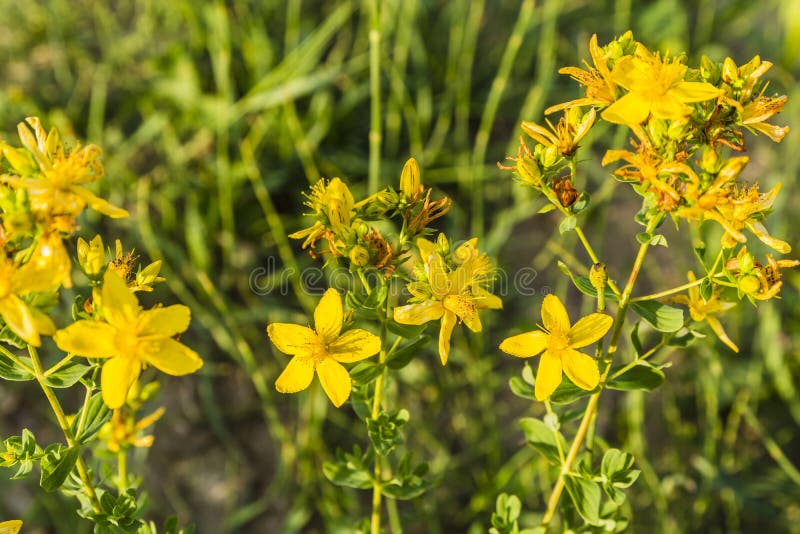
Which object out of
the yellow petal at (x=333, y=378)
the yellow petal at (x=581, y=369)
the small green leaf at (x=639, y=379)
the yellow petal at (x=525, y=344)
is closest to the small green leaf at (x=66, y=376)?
the yellow petal at (x=333, y=378)

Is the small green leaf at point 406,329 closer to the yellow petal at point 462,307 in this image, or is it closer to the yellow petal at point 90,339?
the yellow petal at point 462,307

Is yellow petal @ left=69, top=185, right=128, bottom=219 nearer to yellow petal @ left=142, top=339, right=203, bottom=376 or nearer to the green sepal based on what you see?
yellow petal @ left=142, top=339, right=203, bottom=376

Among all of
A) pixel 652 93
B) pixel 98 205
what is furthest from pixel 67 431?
pixel 652 93

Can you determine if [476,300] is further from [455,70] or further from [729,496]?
[455,70]

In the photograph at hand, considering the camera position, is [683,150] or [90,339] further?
[683,150]

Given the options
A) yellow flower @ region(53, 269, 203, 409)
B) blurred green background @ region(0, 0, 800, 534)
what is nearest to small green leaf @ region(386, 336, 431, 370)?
yellow flower @ region(53, 269, 203, 409)

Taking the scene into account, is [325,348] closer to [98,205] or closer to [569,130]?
[98,205]
